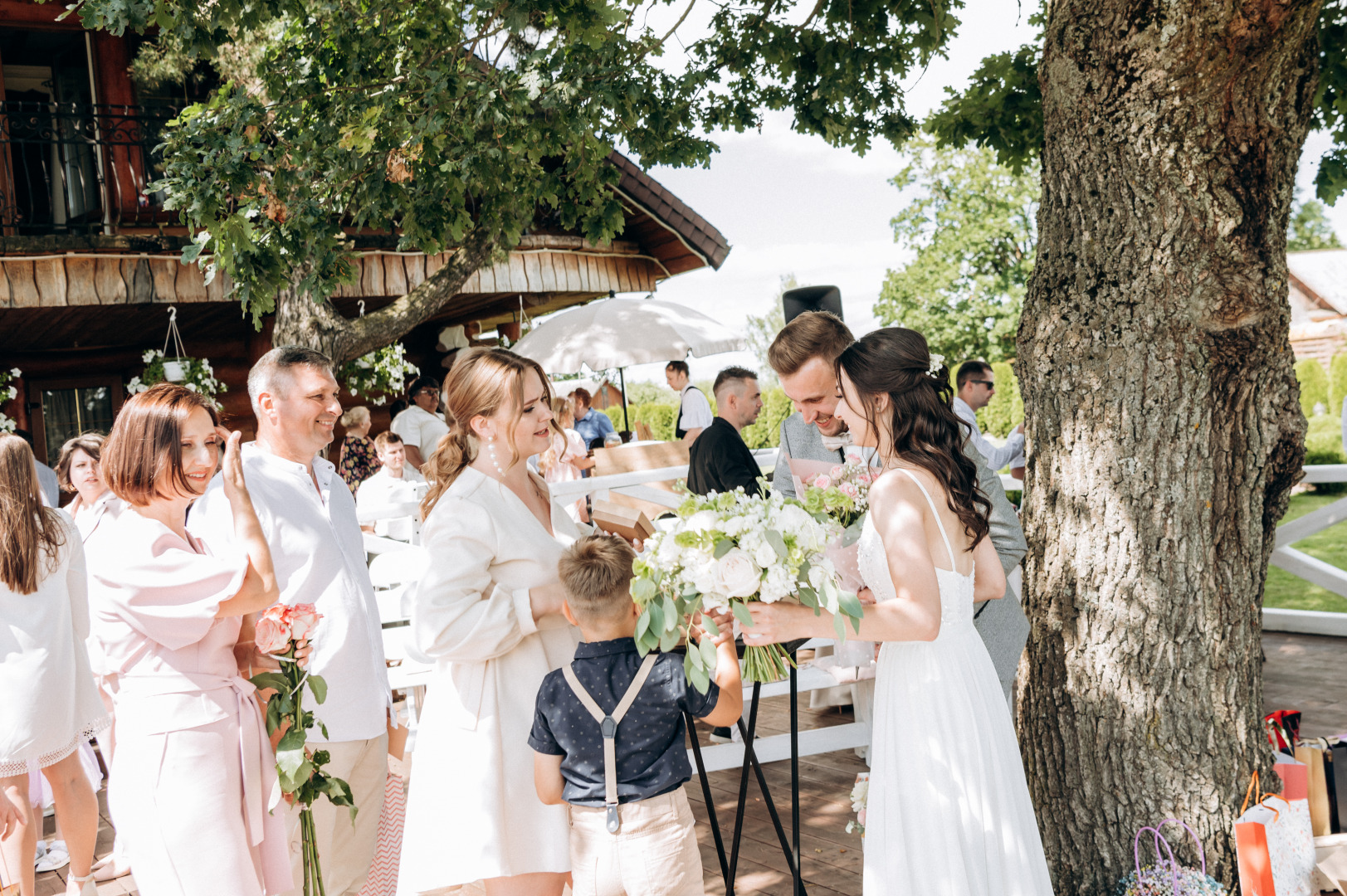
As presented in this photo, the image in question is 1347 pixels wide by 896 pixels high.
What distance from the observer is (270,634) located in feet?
7.92

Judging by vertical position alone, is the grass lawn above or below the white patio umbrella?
below

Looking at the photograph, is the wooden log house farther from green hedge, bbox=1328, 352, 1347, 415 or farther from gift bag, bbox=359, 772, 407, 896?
green hedge, bbox=1328, 352, 1347, 415

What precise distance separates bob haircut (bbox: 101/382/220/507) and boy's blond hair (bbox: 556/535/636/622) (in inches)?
44.0

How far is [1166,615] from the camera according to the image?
297 centimetres

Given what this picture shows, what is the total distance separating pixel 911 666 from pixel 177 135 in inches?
149

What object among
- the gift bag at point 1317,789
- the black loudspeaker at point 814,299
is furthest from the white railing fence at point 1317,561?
the black loudspeaker at point 814,299

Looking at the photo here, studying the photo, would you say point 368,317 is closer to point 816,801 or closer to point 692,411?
point 692,411

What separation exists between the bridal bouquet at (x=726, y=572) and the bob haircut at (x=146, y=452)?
4.37ft

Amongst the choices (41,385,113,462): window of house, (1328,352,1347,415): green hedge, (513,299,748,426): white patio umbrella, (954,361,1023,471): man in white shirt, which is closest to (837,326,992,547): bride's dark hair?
(954,361,1023,471): man in white shirt

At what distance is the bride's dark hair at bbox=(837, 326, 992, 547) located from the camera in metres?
2.40

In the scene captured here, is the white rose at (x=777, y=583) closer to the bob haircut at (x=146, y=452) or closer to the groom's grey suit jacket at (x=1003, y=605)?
the groom's grey suit jacket at (x=1003, y=605)

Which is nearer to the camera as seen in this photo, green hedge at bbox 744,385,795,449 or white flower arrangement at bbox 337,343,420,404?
white flower arrangement at bbox 337,343,420,404

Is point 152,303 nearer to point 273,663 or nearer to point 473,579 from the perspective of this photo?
point 273,663

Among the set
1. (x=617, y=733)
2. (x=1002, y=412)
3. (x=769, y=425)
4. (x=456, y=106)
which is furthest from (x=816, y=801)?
(x=769, y=425)
